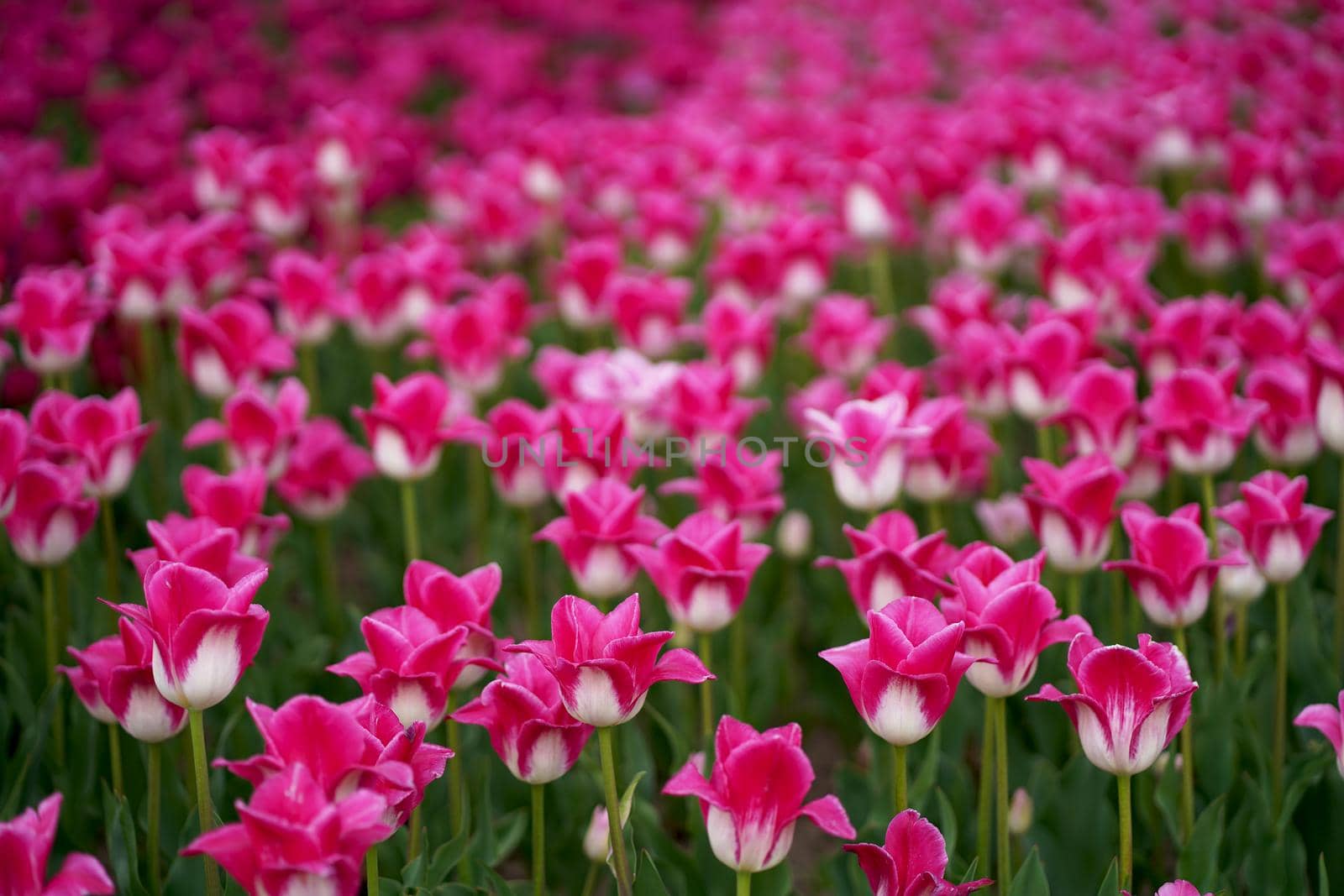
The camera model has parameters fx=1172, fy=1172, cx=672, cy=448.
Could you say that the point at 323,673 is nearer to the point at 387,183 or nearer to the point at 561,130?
the point at 387,183

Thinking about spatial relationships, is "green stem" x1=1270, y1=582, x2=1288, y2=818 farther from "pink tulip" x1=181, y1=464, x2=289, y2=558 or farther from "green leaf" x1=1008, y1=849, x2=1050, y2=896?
"pink tulip" x1=181, y1=464, x2=289, y2=558

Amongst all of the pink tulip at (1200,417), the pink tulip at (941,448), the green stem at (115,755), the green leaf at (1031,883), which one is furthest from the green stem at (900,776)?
the green stem at (115,755)

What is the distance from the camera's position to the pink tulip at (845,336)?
291cm

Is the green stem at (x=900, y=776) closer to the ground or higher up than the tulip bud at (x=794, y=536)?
higher up

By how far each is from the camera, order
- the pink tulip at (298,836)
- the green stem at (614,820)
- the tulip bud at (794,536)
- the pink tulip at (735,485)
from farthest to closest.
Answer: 1. the tulip bud at (794,536)
2. the pink tulip at (735,485)
3. the green stem at (614,820)
4. the pink tulip at (298,836)

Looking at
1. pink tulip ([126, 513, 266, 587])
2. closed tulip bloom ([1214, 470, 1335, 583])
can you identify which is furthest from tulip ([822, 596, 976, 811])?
pink tulip ([126, 513, 266, 587])

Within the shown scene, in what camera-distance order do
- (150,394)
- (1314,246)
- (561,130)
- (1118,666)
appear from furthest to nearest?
1. (561,130)
2. (150,394)
3. (1314,246)
4. (1118,666)

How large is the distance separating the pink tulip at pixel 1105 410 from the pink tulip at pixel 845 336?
78cm

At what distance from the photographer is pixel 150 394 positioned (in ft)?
10.5

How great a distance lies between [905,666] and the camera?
1.41m

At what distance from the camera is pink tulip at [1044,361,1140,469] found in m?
2.12

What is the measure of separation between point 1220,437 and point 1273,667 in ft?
1.56

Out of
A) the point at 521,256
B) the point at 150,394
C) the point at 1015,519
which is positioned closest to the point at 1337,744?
the point at 1015,519

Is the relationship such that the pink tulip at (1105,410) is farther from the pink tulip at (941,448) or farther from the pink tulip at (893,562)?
the pink tulip at (893,562)
